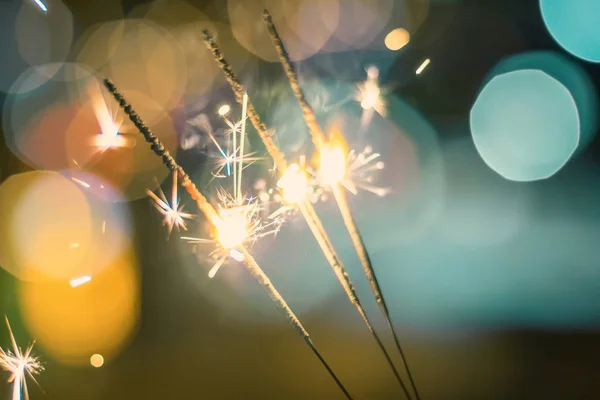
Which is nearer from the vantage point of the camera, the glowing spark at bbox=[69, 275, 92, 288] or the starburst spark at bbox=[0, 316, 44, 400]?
the starburst spark at bbox=[0, 316, 44, 400]

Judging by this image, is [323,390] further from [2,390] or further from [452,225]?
[2,390]

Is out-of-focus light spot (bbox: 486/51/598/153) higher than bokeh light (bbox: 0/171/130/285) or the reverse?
higher

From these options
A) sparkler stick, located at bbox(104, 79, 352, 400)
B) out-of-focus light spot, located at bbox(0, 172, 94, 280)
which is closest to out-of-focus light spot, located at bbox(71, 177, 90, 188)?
out-of-focus light spot, located at bbox(0, 172, 94, 280)

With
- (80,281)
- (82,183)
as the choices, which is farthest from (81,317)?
(82,183)

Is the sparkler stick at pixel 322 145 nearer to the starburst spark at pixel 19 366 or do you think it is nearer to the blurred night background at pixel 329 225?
the blurred night background at pixel 329 225

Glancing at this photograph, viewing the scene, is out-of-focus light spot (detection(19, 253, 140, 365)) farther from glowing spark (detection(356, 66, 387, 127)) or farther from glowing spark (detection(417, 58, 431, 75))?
glowing spark (detection(417, 58, 431, 75))

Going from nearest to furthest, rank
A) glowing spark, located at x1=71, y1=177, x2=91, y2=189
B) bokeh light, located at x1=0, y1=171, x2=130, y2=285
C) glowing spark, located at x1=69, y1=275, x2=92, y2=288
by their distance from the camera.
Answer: glowing spark, located at x1=71, y1=177, x2=91, y2=189, bokeh light, located at x1=0, y1=171, x2=130, y2=285, glowing spark, located at x1=69, y1=275, x2=92, y2=288

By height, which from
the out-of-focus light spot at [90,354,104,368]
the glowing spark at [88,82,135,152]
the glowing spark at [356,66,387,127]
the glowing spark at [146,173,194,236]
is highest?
the glowing spark at [356,66,387,127]
